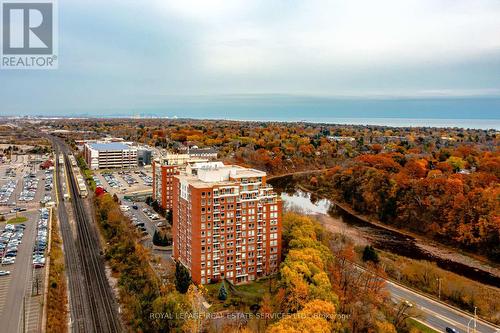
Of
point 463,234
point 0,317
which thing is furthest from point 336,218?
point 0,317

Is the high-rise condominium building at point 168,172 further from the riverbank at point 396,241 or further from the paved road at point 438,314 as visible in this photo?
the paved road at point 438,314

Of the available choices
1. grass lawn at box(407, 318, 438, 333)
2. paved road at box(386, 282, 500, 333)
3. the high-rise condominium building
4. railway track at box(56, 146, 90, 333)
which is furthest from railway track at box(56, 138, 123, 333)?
paved road at box(386, 282, 500, 333)

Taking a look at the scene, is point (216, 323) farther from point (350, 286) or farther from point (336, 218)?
point (336, 218)

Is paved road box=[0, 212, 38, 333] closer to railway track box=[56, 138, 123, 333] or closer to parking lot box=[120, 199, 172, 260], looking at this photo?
railway track box=[56, 138, 123, 333]

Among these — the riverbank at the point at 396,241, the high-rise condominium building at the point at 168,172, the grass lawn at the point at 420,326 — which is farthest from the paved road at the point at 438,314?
the high-rise condominium building at the point at 168,172

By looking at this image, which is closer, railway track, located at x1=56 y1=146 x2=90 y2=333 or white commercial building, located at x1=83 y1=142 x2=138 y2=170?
railway track, located at x1=56 y1=146 x2=90 y2=333

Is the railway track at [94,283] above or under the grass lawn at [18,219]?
under
